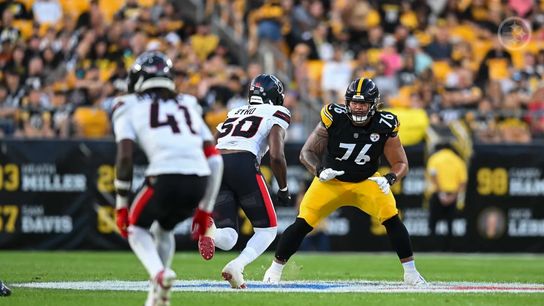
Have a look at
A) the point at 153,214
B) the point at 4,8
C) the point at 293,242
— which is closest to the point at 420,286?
the point at 293,242

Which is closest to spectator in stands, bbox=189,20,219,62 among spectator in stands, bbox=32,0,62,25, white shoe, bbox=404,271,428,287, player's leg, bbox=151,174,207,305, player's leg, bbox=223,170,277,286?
spectator in stands, bbox=32,0,62,25

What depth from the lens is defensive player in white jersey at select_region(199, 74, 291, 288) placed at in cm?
1068

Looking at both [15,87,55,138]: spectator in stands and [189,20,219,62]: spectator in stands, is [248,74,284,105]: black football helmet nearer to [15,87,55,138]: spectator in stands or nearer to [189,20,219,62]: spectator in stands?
[15,87,55,138]: spectator in stands

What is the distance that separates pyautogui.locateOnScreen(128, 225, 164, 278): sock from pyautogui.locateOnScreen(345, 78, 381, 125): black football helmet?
11.6 feet

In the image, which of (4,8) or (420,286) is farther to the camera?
(4,8)

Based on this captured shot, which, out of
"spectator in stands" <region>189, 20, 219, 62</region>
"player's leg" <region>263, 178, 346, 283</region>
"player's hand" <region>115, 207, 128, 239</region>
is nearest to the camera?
"player's hand" <region>115, 207, 128, 239</region>

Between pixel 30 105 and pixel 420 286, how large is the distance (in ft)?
32.4

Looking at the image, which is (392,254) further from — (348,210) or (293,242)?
(293,242)

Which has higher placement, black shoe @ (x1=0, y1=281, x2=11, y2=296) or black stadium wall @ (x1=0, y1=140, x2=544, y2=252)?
black shoe @ (x1=0, y1=281, x2=11, y2=296)

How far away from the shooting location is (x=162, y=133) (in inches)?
317

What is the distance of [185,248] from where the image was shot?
1884cm

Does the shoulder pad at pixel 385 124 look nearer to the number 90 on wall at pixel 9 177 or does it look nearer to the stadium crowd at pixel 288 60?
the stadium crowd at pixel 288 60

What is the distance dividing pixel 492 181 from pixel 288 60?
465cm

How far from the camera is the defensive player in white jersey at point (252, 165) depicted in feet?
35.0
